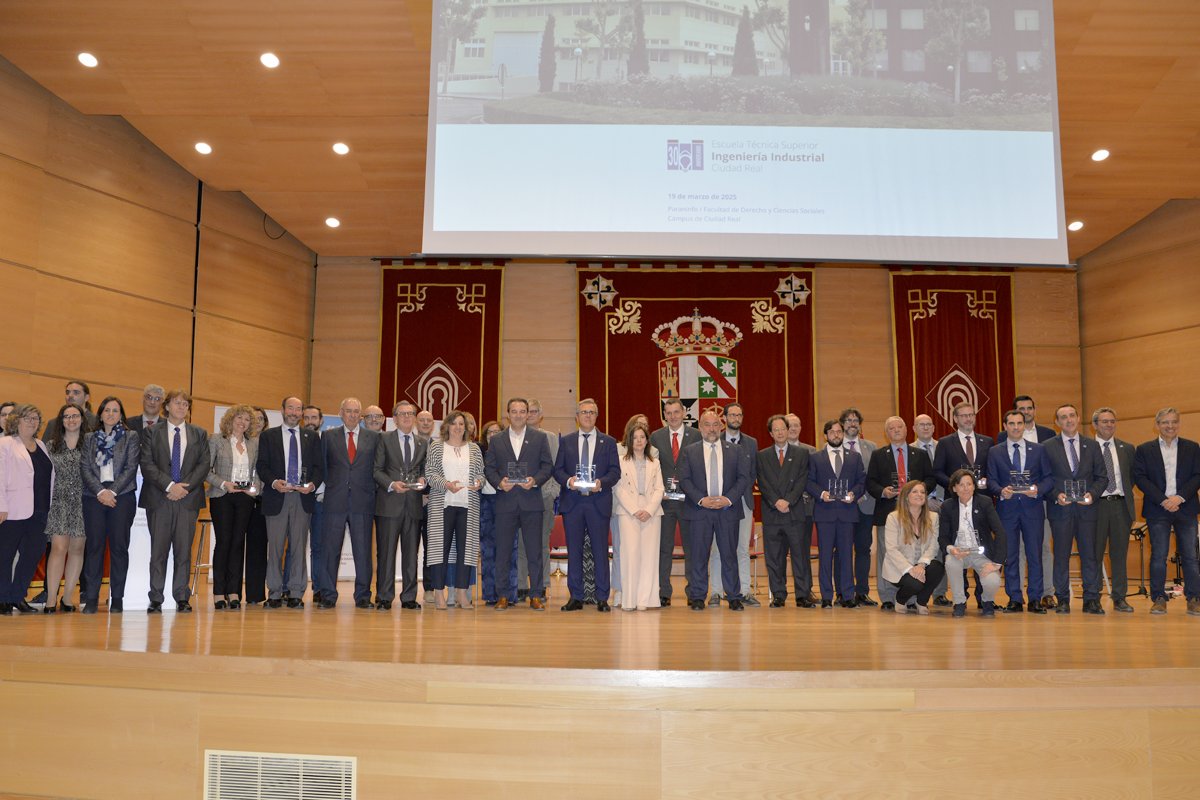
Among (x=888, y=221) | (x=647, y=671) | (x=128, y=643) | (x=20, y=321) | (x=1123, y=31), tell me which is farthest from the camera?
(x=20, y=321)

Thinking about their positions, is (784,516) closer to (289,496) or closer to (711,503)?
(711,503)

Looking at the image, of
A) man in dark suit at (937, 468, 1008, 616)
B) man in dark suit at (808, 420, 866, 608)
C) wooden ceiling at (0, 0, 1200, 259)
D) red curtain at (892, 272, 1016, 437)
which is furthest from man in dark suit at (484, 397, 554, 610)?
red curtain at (892, 272, 1016, 437)

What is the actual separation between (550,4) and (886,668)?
4694mm

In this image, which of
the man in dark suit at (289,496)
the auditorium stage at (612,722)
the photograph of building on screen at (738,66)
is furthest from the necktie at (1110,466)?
the man in dark suit at (289,496)

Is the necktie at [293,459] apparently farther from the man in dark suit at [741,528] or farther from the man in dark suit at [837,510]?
the man in dark suit at [837,510]

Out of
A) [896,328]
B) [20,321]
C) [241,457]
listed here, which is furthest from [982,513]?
[20,321]

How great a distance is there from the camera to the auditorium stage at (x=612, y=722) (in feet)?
10.7

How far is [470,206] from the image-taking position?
629cm

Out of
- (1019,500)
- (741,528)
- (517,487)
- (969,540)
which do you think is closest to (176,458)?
(517,487)

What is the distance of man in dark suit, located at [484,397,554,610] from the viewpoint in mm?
6516

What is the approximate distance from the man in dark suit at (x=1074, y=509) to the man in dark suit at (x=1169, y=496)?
0.35 meters

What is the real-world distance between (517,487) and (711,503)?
1321 mm

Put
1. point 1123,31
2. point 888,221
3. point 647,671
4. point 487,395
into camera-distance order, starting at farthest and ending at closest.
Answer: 1. point 487,395
2. point 1123,31
3. point 888,221
4. point 647,671

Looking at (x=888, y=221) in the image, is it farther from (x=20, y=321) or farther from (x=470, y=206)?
(x=20, y=321)
